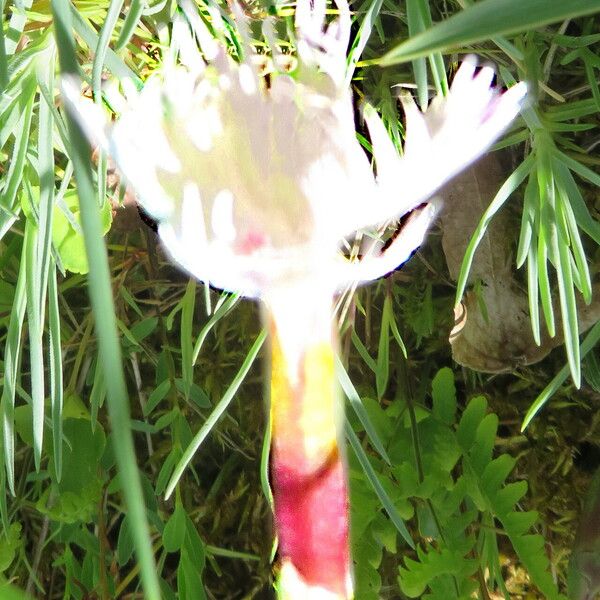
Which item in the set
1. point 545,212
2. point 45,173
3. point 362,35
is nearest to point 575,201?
point 545,212

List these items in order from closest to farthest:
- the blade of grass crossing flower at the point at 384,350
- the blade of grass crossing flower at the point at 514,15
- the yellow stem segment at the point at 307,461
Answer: the blade of grass crossing flower at the point at 514,15 < the yellow stem segment at the point at 307,461 < the blade of grass crossing flower at the point at 384,350

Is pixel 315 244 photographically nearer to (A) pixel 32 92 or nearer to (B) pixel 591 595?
(A) pixel 32 92

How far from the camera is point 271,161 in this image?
0.25 metres

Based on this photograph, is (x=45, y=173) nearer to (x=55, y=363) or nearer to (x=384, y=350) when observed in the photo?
(x=55, y=363)

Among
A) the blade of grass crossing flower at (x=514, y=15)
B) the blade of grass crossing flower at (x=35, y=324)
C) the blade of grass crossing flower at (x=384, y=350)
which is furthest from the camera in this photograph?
the blade of grass crossing flower at (x=384, y=350)

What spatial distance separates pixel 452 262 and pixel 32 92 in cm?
25

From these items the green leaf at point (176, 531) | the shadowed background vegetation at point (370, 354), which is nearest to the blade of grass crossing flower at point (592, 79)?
the shadowed background vegetation at point (370, 354)

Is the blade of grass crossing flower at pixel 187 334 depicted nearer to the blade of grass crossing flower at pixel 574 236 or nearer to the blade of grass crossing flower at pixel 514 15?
the blade of grass crossing flower at pixel 574 236

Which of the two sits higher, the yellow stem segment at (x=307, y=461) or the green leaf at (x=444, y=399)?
the yellow stem segment at (x=307, y=461)

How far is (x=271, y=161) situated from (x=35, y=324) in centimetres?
15

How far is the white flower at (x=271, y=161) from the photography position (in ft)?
0.81

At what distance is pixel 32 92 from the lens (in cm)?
33

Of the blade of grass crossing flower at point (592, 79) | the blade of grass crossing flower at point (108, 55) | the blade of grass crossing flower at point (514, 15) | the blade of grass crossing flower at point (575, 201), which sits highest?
the blade of grass crossing flower at point (514, 15)

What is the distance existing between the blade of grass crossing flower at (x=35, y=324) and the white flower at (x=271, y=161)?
9 centimetres
